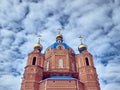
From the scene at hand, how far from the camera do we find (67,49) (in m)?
28.6

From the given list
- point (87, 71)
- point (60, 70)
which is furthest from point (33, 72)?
point (87, 71)

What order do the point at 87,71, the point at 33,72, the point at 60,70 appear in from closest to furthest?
the point at 33,72, the point at 87,71, the point at 60,70

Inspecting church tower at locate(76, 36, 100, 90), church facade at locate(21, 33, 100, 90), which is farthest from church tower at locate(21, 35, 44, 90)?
church tower at locate(76, 36, 100, 90)

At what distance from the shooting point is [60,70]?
25078mm

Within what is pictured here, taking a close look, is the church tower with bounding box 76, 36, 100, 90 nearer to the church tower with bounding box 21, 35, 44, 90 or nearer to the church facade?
the church facade

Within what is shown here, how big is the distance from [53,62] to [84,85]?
7.31 m

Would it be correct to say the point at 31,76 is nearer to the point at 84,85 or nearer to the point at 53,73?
the point at 53,73

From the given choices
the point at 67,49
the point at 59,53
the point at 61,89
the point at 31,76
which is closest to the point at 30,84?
the point at 31,76

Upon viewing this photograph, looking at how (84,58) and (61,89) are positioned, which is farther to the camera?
(84,58)

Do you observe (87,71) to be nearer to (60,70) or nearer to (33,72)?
(60,70)

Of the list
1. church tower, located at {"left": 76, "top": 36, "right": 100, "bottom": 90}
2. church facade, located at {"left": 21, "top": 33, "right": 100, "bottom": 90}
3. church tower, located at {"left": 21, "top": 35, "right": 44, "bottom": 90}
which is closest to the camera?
church facade, located at {"left": 21, "top": 33, "right": 100, "bottom": 90}

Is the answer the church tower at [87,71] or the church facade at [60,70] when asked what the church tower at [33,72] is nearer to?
the church facade at [60,70]

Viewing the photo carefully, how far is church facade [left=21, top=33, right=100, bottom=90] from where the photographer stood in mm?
20469

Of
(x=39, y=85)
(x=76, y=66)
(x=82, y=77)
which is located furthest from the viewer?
(x=76, y=66)
